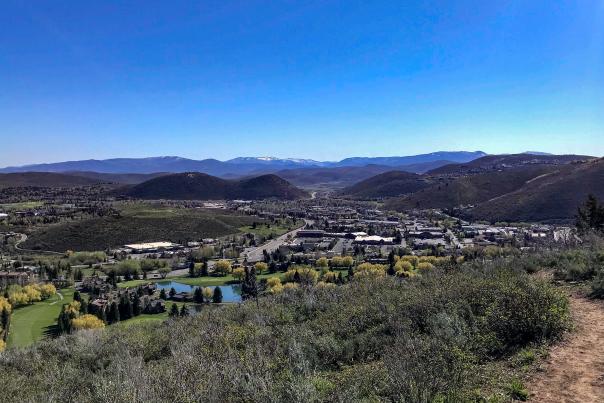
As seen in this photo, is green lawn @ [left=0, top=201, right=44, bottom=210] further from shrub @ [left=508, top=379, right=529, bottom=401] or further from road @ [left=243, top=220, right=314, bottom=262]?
shrub @ [left=508, top=379, right=529, bottom=401]

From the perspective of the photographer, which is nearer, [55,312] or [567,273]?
[567,273]

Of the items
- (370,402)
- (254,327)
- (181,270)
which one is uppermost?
(370,402)

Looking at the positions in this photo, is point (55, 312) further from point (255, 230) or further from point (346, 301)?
point (255, 230)

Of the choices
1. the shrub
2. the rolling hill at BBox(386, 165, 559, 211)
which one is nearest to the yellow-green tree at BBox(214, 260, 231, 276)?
the shrub

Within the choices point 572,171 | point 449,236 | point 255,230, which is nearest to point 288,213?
point 255,230

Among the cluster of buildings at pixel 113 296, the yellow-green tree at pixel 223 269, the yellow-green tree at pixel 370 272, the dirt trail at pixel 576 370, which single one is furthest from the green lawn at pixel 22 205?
the dirt trail at pixel 576 370

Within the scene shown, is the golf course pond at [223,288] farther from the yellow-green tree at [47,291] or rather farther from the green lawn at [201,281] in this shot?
the yellow-green tree at [47,291]
